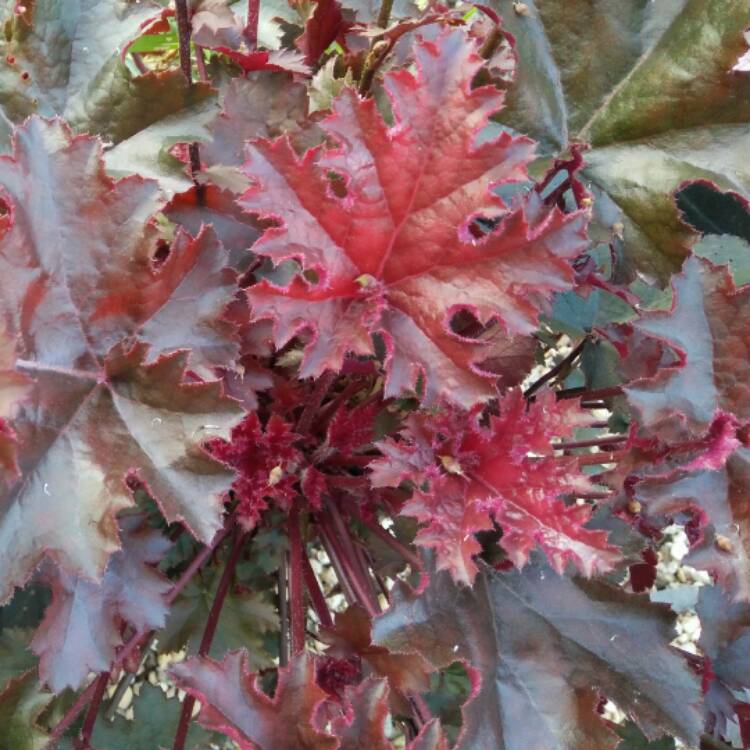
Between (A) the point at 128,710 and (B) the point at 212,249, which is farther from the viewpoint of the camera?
(A) the point at 128,710

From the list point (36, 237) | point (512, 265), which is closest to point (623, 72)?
point (512, 265)

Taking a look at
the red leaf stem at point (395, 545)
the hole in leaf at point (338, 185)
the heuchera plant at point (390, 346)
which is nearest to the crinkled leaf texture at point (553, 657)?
the heuchera plant at point (390, 346)

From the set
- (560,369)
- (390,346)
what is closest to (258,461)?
(390,346)

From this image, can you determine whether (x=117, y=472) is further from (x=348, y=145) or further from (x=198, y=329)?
(x=348, y=145)

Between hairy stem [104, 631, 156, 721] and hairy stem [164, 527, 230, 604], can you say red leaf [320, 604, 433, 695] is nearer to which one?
hairy stem [164, 527, 230, 604]

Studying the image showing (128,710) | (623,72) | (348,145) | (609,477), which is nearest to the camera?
(348,145)

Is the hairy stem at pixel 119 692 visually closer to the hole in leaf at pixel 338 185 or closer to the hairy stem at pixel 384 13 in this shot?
the hole in leaf at pixel 338 185

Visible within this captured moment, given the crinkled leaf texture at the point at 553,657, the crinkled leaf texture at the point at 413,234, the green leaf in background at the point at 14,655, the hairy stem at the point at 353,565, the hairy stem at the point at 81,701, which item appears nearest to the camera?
the crinkled leaf texture at the point at 413,234

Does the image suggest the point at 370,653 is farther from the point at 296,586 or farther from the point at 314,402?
the point at 314,402
